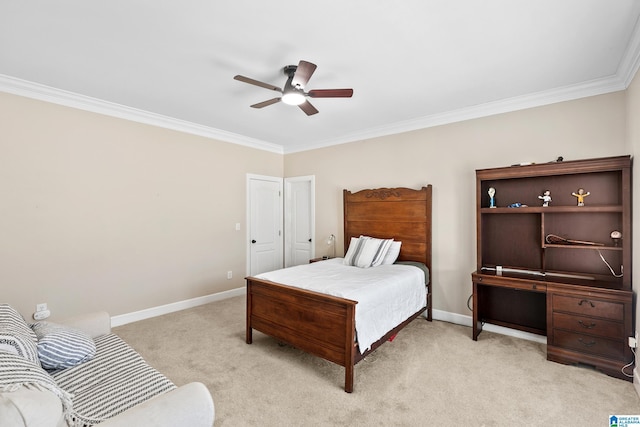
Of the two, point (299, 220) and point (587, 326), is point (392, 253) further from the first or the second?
point (299, 220)

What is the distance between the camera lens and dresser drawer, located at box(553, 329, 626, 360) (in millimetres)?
2424

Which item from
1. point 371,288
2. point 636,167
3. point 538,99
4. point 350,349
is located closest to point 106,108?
point 371,288

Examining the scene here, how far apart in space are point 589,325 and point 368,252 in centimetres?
214

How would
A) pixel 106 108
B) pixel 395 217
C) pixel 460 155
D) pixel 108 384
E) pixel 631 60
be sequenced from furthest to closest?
1. pixel 395 217
2. pixel 460 155
3. pixel 106 108
4. pixel 631 60
5. pixel 108 384

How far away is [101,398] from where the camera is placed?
1.43 meters

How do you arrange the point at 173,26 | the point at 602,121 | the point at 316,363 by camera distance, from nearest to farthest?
the point at 173,26, the point at 316,363, the point at 602,121

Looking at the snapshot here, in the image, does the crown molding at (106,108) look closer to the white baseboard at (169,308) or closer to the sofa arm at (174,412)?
the white baseboard at (169,308)

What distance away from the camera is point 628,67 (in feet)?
8.14

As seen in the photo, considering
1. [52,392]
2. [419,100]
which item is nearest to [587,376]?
[419,100]

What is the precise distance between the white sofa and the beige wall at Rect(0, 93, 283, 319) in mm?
1794

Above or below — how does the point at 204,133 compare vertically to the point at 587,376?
above

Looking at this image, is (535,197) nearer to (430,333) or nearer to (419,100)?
(419,100)

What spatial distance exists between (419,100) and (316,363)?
9.54 ft

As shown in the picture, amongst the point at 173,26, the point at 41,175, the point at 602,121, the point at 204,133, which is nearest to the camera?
the point at 173,26
